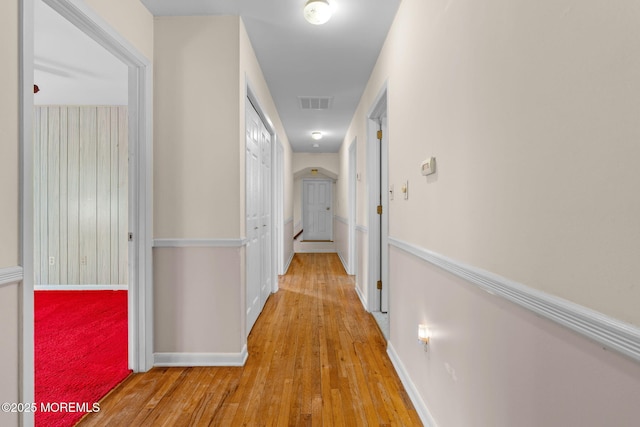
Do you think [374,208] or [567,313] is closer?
[567,313]

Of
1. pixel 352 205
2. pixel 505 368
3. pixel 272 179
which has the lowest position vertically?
pixel 505 368

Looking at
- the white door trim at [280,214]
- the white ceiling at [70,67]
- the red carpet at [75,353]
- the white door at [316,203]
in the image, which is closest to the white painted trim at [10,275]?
the red carpet at [75,353]

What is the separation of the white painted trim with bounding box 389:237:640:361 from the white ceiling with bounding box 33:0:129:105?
3065 millimetres

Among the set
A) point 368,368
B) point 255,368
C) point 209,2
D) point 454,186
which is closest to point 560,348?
point 454,186

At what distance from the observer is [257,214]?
11.1 feet

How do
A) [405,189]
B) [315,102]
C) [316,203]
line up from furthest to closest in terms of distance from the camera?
1. [316,203]
2. [315,102]
3. [405,189]

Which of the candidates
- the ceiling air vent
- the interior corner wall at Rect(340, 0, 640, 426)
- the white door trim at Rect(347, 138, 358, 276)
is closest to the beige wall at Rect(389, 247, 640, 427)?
the interior corner wall at Rect(340, 0, 640, 426)

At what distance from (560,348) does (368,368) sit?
170 centimetres

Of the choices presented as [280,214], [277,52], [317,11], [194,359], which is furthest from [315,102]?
[194,359]

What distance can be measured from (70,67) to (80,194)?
67.4 inches

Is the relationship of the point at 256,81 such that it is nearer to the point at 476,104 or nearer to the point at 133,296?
the point at 133,296

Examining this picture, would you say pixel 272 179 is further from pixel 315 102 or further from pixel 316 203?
pixel 316 203

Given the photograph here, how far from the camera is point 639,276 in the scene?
2.05 ft

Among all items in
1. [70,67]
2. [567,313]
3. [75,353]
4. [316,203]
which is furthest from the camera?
[316,203]
